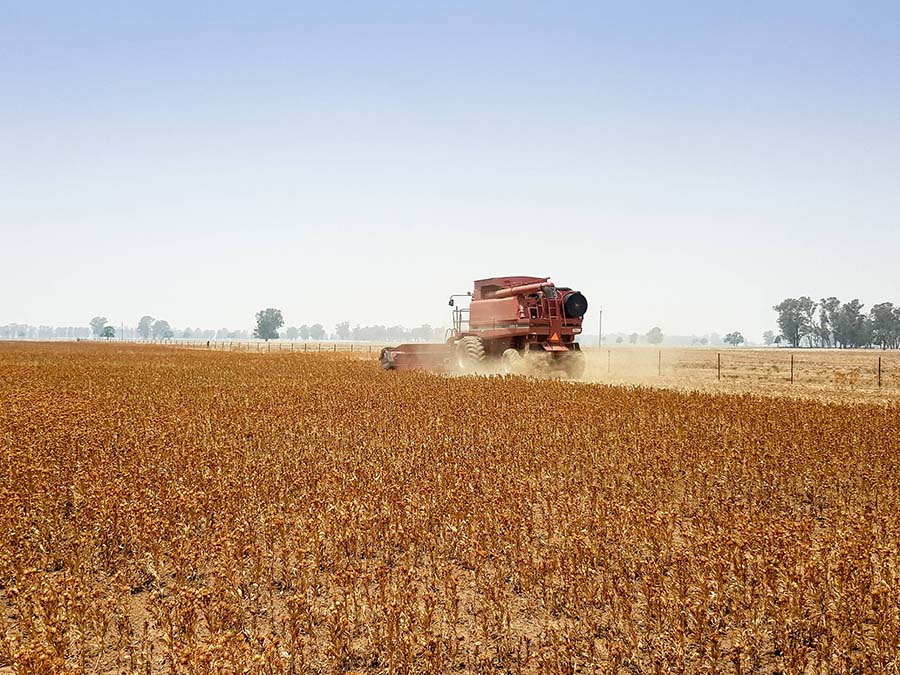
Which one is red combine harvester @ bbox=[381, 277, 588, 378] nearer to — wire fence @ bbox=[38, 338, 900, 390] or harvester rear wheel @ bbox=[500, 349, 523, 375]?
harvester rear wheel @ bbox=[500, 349, 523, 375]

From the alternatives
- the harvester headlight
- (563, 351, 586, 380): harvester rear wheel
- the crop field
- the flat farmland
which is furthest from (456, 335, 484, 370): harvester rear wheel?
the crop field

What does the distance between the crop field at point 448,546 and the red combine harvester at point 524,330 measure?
10499 millimetres

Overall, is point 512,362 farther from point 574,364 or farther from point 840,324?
point 840,324

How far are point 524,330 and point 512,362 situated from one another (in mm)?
1475

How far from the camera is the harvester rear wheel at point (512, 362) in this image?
2416 centimetres

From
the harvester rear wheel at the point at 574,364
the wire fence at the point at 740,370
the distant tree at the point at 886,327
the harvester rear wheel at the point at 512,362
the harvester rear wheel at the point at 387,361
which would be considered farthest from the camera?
the distant tree at the point at 886,327

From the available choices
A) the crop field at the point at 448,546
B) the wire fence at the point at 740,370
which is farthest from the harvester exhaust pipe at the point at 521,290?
the crop field at the point at 448,546

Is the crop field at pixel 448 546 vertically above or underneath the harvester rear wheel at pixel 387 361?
underneath

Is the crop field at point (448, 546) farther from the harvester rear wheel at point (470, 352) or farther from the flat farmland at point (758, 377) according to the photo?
the harvester rear wheel at point (470, 352)

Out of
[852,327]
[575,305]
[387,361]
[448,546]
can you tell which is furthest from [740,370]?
[852,327]

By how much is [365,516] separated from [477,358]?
18108mm

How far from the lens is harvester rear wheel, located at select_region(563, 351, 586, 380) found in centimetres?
2431

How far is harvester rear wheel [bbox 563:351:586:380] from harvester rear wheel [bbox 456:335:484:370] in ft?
10.8

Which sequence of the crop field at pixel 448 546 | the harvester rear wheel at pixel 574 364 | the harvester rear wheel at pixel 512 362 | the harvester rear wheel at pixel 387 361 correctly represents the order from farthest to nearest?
the harvester rear wheel at pixel 387 361, the harvester rear wheel at pixel 574 364, the harvester rear wheel at pixel 512 362, the crop field at pixel 448 546
